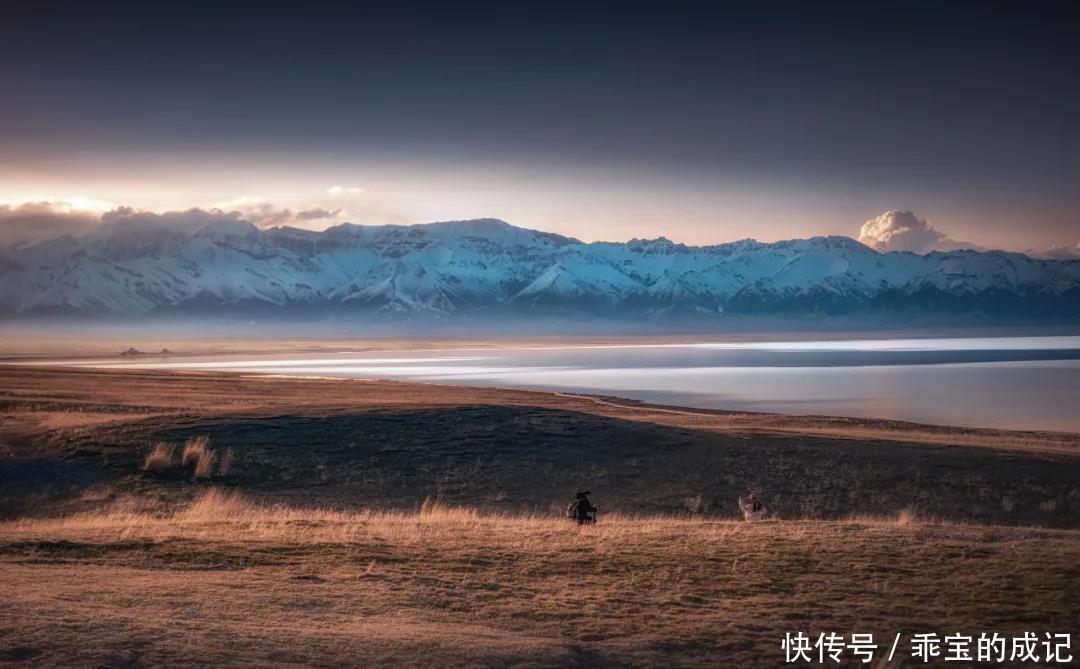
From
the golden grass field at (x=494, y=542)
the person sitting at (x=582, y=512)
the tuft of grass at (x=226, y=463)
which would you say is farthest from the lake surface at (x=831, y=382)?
the person sitting at (x=582, y=512)

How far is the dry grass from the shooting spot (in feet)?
39.3

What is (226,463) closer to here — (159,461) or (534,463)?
(159,461)

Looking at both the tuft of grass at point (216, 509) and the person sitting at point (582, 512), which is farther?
the tuft of grass at point (216, 509)

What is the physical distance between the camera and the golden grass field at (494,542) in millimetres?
12469

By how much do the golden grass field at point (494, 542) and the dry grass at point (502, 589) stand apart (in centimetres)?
5

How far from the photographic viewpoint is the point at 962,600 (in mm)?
14562

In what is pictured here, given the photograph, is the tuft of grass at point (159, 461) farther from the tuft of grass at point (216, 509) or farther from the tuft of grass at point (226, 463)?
the tuft of grass at point (216, 509)

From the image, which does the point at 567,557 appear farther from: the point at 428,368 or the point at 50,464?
the point at 428,368

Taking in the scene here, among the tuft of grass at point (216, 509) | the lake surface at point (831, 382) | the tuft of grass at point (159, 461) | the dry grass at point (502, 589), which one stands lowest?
the tuft of grass at point (216, 509)

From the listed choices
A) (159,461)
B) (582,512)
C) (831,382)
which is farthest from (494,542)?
(831,382)

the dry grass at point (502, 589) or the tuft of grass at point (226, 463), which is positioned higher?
the dry grass at point (502, 589)

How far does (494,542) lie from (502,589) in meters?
3.20

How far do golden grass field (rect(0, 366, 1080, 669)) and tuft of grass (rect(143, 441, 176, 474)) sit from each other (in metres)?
0.09

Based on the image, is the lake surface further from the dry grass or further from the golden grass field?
the dry grass
